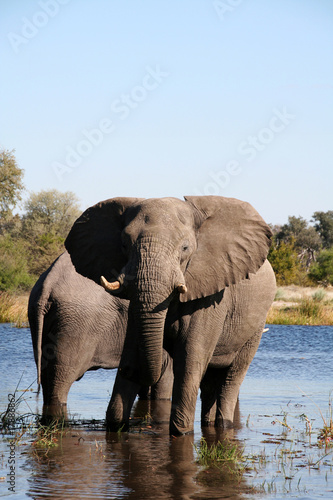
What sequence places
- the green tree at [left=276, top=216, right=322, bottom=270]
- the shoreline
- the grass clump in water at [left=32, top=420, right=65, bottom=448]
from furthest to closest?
1. the green tree at [left=276, top=216, right=322, bottom=270]
2. the shoreline
3. the grass clump in water at [left=32, top=420, right=65, bottom=448]

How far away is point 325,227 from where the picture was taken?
6594 centimetres

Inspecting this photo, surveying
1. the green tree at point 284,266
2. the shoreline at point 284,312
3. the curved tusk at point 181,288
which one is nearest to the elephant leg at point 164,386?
the curved tusk at point 181,288

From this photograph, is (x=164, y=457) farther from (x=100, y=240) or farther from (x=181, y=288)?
(x=100, y=240)

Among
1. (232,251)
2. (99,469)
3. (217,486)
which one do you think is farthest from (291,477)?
(232,251)

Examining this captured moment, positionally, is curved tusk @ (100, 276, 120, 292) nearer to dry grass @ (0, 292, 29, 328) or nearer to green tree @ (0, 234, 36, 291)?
dry grass @ (0, 292, 29, 328)

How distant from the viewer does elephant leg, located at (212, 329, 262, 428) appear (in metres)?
7.77

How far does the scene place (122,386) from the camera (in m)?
6.57

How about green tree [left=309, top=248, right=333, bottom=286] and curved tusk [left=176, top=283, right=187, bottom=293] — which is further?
green tree [left=309, top=248, right=333, bottom=286]

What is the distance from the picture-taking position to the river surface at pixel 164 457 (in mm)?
5207

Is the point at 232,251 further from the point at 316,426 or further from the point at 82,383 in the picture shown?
the point at 82,383

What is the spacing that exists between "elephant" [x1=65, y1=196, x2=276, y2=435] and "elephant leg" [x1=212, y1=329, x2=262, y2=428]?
1.37 feet

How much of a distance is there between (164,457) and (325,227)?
61477mm

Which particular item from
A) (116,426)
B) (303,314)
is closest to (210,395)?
(116,426)

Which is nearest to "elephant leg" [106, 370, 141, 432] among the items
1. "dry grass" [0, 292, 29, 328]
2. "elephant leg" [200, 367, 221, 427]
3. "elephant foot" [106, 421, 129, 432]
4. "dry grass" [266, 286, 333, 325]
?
"elephant foot" [106, 421, 129, 432]
